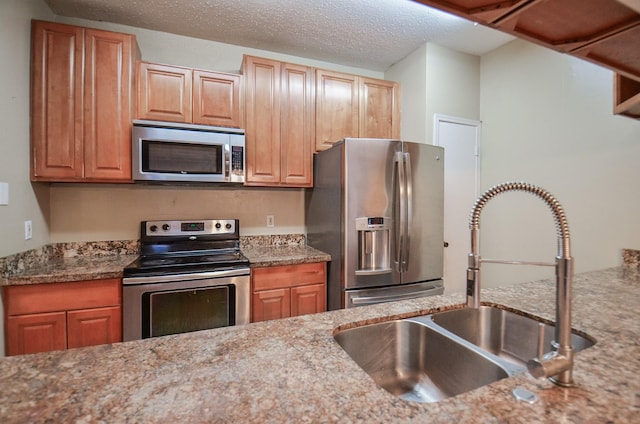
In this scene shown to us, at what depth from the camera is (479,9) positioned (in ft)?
2.59

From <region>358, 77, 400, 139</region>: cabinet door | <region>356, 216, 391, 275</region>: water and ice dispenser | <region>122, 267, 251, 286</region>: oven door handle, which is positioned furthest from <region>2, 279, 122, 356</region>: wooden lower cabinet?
<region>358, 77, 400, 139</region>: cabinet door

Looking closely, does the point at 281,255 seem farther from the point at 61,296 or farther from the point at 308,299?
the point at 61,296

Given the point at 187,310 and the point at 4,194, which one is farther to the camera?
the point at 187,310

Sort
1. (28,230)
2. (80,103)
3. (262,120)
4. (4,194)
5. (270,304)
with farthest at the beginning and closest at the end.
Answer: (262,120) < (270,304) < (80,103) < (28,230) < (4,194)

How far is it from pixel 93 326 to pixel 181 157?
47.4 inches

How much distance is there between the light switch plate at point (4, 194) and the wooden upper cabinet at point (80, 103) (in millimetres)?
284

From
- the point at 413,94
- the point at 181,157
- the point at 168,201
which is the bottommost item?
the point at 168,201

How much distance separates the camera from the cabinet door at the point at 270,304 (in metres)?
2.13

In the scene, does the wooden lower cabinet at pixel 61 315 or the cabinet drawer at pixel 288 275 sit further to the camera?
the cabinet drawer at pixel 288 275

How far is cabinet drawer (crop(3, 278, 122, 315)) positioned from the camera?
162 centimetres

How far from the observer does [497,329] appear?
1.11m

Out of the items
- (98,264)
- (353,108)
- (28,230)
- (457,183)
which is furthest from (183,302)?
(457,183)

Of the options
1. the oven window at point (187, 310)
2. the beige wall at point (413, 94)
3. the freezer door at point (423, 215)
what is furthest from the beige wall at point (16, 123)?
the beige wall at point (413, 94)

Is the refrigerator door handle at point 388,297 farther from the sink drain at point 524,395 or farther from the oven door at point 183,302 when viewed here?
the sink drain at point 524,395
